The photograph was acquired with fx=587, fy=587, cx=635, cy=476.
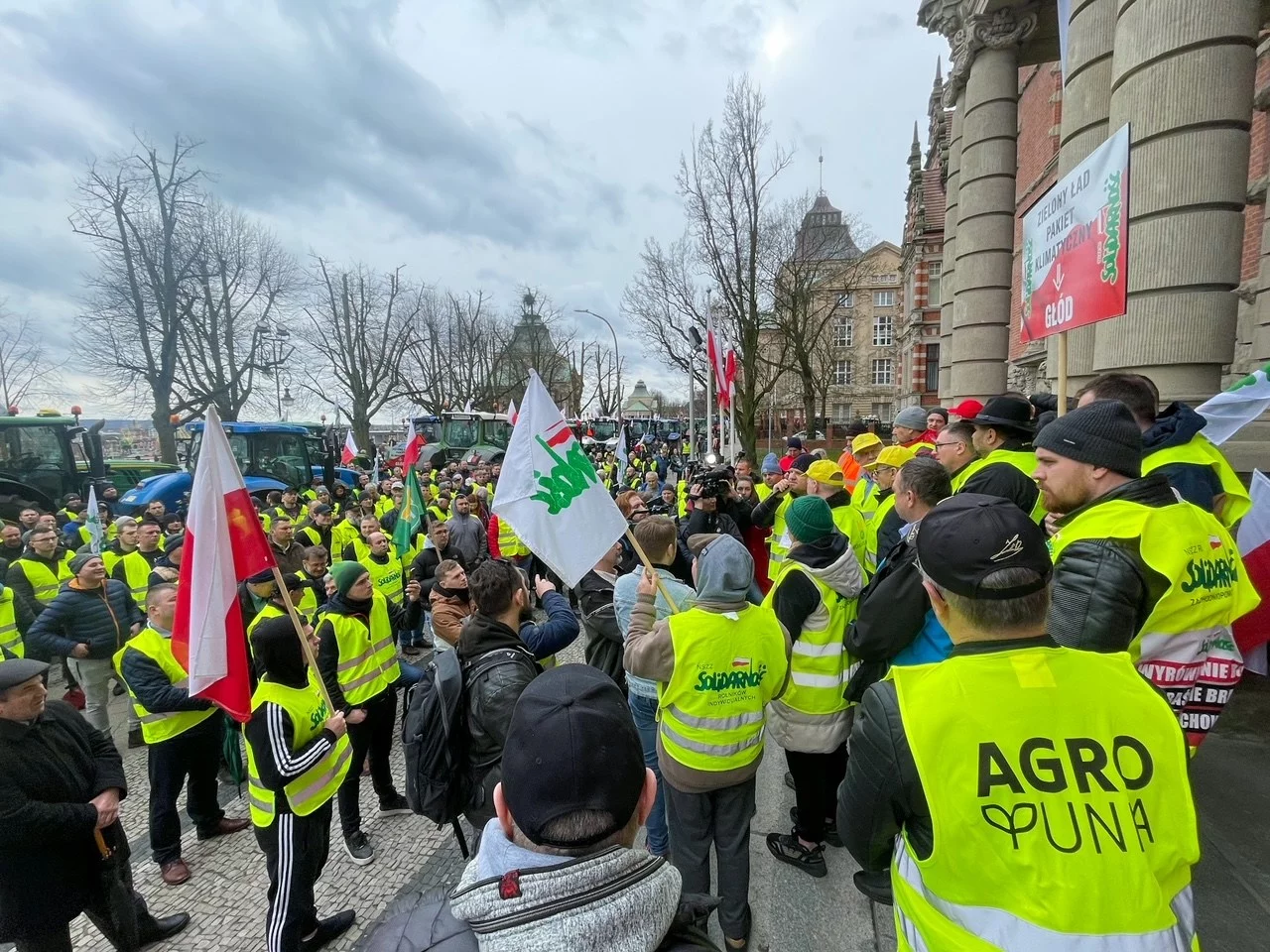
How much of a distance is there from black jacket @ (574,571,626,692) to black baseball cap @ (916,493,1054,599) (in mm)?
2268

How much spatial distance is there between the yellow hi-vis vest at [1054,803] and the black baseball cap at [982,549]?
6.1 inches

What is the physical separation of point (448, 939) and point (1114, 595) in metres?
2.15

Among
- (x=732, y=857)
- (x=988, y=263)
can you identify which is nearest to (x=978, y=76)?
(x=988, y=263)

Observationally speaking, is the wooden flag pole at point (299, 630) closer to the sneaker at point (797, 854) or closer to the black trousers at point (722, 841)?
the black trousers at point (722, 841)

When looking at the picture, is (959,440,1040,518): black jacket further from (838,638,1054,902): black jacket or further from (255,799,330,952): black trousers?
(255,799,330,952): black trousers

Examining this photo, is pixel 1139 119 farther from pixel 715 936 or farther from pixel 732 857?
pixel 715 936

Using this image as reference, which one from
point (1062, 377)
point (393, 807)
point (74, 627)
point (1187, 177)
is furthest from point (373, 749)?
point (1187, 177)

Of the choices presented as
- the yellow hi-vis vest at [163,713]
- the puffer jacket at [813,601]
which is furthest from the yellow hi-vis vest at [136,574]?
the puffer jacket at [813,601]

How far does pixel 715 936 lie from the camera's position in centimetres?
306

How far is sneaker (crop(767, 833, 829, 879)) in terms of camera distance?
10.8 ft

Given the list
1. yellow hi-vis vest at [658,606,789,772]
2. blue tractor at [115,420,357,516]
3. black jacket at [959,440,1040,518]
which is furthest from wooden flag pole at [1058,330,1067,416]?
blue tractor at [115,420,357,516]

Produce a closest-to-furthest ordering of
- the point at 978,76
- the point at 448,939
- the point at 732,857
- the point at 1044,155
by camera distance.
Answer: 1. the point at 448,939
2. the point at 732,857
3. the point at 978,76
4. the point at 1044,155

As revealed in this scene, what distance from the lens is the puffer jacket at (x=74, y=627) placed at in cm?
498

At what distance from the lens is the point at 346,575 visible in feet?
12.6
